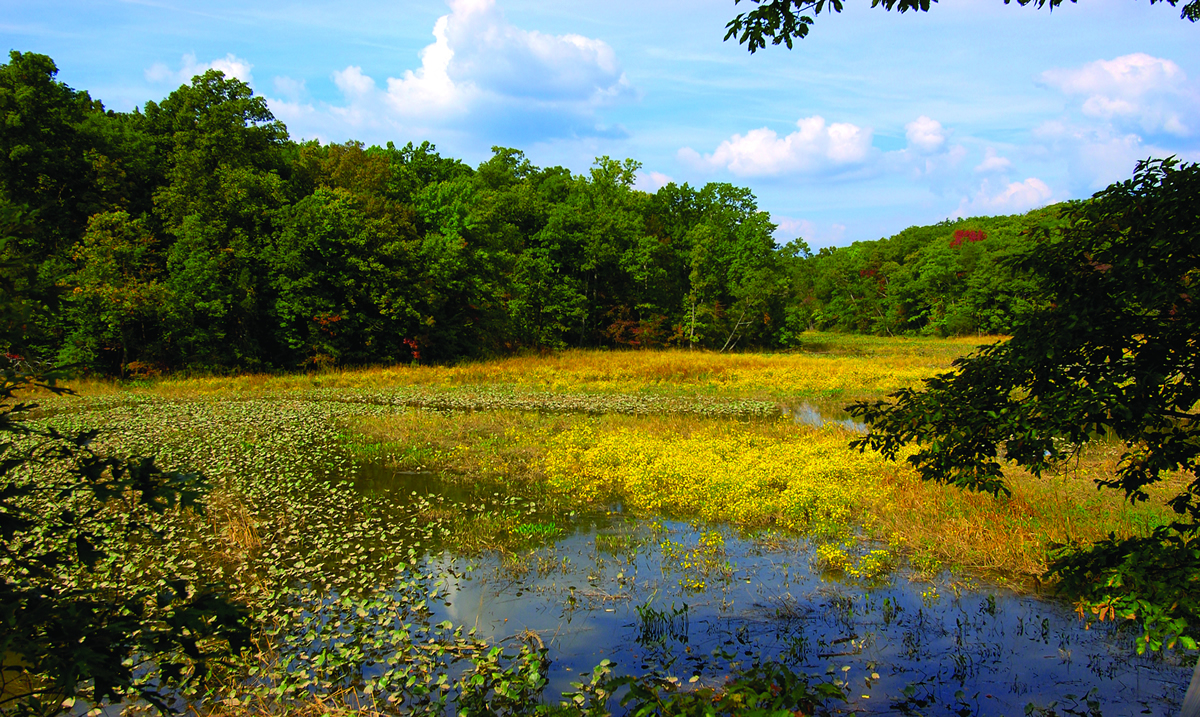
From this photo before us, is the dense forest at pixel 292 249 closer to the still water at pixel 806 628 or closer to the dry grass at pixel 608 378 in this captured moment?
the dry grass at pixel 608 378

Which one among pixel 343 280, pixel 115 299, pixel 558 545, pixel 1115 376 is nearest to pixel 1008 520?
pixel 1115 376

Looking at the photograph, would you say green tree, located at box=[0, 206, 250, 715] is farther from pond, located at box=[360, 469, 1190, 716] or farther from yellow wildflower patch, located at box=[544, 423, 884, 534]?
yellow wildflower patch, located at box=[544, 423, 884, 534]

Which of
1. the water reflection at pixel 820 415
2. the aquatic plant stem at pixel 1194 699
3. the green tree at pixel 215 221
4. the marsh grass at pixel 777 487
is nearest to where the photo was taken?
the aquatic plant stem at pixel 1194 699

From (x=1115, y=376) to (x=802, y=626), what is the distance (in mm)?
4115

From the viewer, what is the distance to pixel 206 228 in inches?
1098

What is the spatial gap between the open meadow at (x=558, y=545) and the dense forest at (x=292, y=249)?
7.12 m

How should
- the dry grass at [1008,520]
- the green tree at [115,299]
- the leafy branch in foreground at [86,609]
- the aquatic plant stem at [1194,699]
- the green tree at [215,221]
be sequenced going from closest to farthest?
the leafy branch in foreground at [86,609] → the aquatic plant stem at [1194,699] → the dry grass at [1008,520] → the green tree at [115,299] → the green tree at [215,221]

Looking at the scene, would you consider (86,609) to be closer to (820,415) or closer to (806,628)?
(806,628)

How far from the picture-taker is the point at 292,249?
96.7ft

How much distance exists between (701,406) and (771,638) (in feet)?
53.6

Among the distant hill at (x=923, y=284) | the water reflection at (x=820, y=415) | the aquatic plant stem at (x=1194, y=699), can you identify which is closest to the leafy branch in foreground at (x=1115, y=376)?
the aquatic plant stem at (x=1194, y=699)

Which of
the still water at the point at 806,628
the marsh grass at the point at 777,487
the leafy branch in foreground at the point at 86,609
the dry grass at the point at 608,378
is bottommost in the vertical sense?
the still water at the point at 806,628

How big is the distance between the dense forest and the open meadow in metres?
7.12

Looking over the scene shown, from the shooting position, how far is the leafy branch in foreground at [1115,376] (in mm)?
4539
